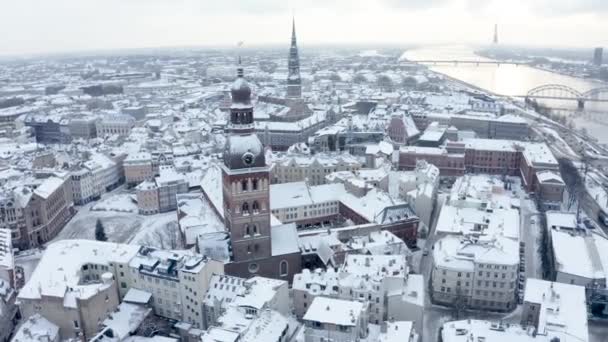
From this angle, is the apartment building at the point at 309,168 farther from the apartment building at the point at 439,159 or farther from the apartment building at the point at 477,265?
the apartment building at the point at 477,265

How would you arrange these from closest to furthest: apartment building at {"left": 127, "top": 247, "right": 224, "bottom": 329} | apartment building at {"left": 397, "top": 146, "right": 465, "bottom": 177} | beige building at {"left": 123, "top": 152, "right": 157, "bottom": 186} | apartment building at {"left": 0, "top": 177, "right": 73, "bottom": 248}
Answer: apartment building at {"left": 127, "top": 247, "right": 224, "bottom": 329}, apartment building at {"left": 0, "top": 177, "right": 73, "bottom": 248}, beige building at {"left": 123, "top": 152, "right": 157, "bottom": 186}, apartment building at {"left": 397, "top": 146, "right": 465, "bottom": 177}

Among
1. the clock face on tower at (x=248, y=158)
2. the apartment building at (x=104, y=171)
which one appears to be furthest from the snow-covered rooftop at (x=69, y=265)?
the apartment building at (x=104, y=171)

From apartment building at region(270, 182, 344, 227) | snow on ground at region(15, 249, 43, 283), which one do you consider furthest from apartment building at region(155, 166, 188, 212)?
snow on ground at region(15, 249, 43, 283)

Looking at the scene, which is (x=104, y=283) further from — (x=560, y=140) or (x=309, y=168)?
(x=560, y=140)

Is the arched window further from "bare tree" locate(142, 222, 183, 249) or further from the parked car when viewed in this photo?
the parked car

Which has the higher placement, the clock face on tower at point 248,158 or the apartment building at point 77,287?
the clock face on tower at point 248,158

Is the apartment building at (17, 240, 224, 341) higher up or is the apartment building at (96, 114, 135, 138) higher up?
the apartment building at (96, 114, 135, 138)

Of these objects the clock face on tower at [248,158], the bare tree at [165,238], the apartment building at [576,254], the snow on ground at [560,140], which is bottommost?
the bare tree at [165,238]

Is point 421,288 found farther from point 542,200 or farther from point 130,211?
point 130,211
